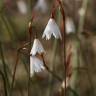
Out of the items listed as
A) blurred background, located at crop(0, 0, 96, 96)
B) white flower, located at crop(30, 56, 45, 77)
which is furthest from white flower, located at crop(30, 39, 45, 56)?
blurred background, located at crop(0, 0, 96, 96)

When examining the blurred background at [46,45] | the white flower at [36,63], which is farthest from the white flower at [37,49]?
the blurred background at [46,45]

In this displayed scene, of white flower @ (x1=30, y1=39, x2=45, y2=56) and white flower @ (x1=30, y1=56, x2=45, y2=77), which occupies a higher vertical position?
white flower @ (x1=30, y1=39, x2=45, y2=56)

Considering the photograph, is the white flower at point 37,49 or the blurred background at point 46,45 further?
the blurred background at point 46,45

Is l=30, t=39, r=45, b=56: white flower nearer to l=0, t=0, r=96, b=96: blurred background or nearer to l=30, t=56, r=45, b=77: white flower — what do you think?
l=30, t=56, r=45, b=77: white flower

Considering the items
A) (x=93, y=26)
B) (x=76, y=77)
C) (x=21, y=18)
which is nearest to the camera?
(x=76, y=77)

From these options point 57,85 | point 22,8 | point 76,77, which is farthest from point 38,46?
point 57,85

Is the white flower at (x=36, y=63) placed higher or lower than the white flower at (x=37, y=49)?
lower

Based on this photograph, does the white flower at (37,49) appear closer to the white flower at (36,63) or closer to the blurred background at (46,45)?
the white flower at (36,63)

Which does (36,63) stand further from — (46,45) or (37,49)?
(46,45)

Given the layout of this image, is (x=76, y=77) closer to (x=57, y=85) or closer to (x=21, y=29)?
(x=57, y=85)
